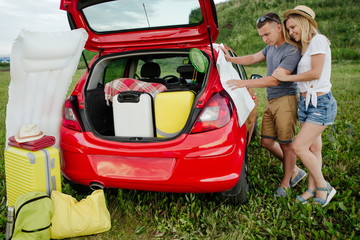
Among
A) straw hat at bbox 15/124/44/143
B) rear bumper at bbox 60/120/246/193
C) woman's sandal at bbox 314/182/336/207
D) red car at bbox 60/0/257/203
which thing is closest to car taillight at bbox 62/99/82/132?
red car at bbox 60/0/257/203

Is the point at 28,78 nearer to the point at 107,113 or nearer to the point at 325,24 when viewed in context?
the point at 107,113

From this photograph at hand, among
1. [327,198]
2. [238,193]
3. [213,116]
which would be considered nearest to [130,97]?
[213,116]

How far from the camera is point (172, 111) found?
2.44 metres

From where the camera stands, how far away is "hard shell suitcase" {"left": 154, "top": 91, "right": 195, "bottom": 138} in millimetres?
2418

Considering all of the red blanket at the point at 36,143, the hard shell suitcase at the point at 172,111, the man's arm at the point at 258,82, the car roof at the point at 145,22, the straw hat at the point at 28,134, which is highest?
the car roof at the point at 145,22

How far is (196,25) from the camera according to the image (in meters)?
2.76

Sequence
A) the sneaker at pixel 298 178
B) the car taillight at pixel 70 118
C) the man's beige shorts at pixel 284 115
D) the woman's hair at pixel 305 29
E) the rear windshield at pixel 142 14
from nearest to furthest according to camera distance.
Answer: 1. the woman's hair at pixel 305 29
2. the car taillight at pixel 70 118
3. the rear windshield at pixel 142 14
4. the man's beige shorts at pixel 284 115
5. the sneaker at pixel 298 178

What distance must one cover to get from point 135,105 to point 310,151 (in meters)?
1.70

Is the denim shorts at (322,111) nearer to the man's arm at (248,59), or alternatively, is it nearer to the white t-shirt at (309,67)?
the white t-shirt at (309,67)

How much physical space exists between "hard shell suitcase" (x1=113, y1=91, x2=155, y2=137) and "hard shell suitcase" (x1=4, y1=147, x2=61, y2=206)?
61 centimetres

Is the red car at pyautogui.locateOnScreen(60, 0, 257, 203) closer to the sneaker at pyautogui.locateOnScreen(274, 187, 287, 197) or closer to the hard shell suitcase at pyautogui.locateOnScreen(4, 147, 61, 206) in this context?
the hard shell suitcase at pyautogui.locateOnScreen(4, 147, 61, 206)

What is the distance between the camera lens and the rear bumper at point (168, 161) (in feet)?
7.38

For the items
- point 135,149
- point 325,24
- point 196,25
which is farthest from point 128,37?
point 325,24

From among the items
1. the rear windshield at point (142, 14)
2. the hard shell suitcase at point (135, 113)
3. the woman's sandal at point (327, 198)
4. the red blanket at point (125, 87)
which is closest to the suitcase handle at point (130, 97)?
the hard shell suitcase at point (135, 113)
